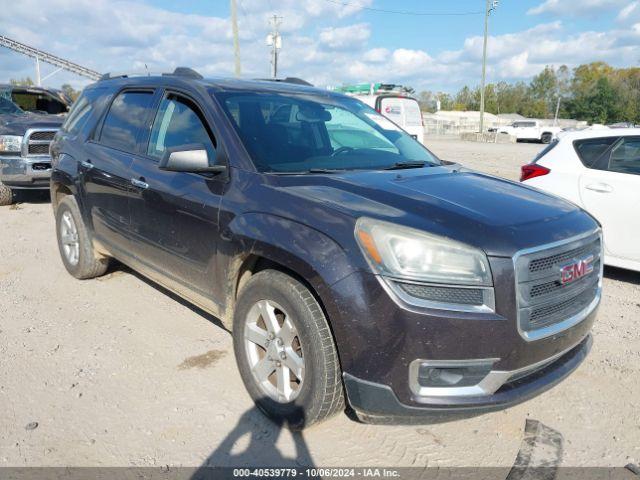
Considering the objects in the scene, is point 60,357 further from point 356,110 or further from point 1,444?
point 356,110

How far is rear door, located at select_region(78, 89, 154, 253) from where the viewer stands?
4.01 meters

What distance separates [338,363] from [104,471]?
1.24m

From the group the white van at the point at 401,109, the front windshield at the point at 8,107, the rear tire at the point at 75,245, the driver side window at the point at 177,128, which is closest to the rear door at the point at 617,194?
the driver side window at the point at 177,128

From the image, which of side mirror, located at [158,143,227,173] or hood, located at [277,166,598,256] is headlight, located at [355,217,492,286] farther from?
side mirror, located at [158,143,227,173]

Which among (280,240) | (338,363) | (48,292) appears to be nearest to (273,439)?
(338,363)

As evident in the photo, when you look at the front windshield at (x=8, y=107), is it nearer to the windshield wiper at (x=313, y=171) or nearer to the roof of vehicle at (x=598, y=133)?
the windshield wiper at (x=313, y=171)

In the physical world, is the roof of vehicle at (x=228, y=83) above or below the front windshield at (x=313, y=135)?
above

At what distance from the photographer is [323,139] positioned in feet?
11.8

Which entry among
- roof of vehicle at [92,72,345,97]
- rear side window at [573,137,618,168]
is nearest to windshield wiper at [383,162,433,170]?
roof of vehicle at [92,72,345,97]

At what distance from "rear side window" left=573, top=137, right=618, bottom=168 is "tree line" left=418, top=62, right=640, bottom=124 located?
218ft

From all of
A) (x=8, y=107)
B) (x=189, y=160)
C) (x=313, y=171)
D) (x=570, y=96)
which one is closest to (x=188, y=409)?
(x=189, y=160)

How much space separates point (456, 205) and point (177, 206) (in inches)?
69.9

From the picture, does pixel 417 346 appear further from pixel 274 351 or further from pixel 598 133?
pixel 598 133

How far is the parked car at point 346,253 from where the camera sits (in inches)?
91.3
